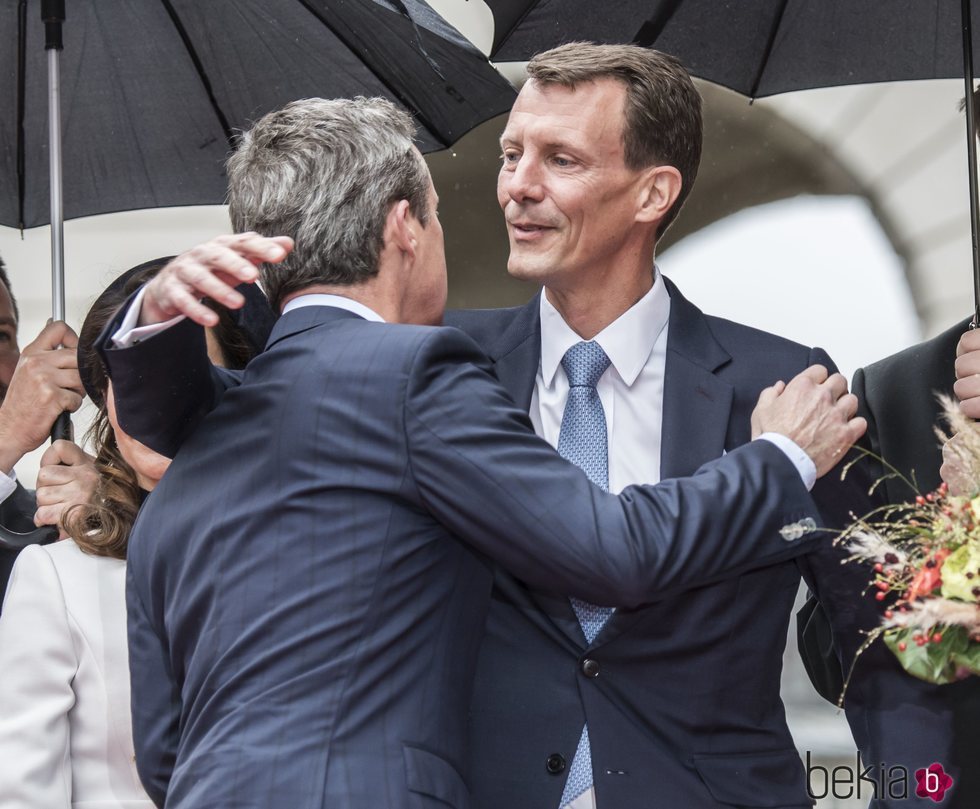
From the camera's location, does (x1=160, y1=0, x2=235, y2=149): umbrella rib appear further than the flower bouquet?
Yes

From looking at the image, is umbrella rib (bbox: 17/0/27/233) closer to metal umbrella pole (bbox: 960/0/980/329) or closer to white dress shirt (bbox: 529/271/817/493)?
white dress shirt (bbox: 529/271/817/493)

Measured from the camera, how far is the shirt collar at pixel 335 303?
1.95 metres

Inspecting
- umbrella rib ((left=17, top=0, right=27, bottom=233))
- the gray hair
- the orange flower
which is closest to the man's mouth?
the gray hair

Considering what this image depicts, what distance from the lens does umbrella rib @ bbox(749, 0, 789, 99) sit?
3.04 meters

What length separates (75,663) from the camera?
236cm

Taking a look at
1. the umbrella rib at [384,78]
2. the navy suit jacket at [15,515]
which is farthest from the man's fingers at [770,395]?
the navy suit jacket at [15,515]

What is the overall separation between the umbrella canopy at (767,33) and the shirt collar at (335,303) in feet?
3.73

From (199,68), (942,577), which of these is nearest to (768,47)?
(199,68)

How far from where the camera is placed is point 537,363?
2.41 meters

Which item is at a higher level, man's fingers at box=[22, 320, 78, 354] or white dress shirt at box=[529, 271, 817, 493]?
white dress shirt at box=[529, 271, 817, 493]

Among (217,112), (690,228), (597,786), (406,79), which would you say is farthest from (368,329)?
(690,228)

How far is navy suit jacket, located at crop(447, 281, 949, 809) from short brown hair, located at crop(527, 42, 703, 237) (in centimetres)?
42

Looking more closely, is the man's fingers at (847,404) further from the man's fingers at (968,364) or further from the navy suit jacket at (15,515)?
the navy suit jacket at (15,515)

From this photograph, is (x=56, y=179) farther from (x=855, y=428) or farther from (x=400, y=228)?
(x=855, y=428)
